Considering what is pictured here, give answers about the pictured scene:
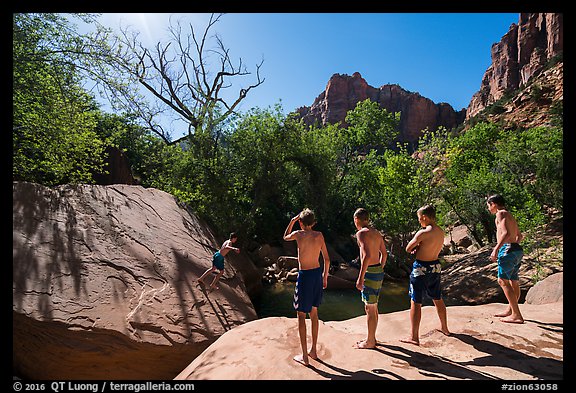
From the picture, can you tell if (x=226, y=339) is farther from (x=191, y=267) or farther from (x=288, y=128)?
(x=288, y=128)

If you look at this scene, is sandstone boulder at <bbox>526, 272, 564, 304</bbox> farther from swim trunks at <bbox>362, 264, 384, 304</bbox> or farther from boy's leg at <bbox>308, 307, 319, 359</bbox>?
boy's leg at <bbox>308, 307, 319, 359</bbox>

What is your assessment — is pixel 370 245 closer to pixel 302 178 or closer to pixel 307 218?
pixel 307 218

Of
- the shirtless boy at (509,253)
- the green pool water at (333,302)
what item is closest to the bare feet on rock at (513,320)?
the shirtless boy at (509,253)

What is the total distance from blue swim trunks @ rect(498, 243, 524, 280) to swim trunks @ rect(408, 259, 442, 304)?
4.93ft

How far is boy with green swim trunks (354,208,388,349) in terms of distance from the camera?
376 centimetres

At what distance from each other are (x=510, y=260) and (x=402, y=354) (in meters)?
2.57

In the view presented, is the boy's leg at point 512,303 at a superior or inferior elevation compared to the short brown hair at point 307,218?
inferior

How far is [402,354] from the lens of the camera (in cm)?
353

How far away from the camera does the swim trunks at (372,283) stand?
3764 millimetres

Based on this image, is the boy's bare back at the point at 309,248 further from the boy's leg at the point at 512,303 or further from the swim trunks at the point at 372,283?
the boy's leg at the point at 512,303

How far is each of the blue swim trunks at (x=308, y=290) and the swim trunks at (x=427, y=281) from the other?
1.46 m
